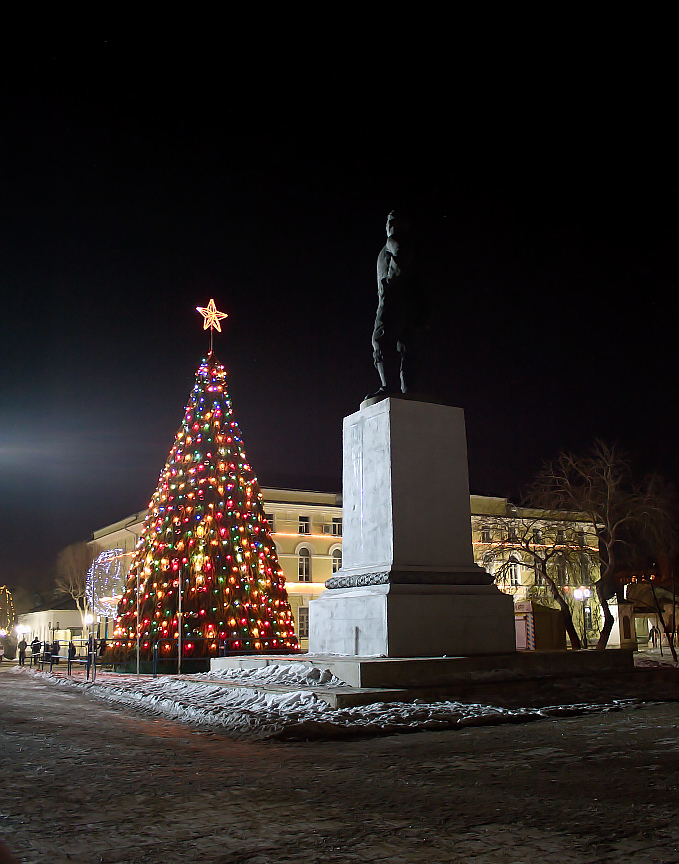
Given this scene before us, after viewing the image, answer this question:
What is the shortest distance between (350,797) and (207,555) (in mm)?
18554

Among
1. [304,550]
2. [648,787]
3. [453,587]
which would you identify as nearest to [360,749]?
[648,787]

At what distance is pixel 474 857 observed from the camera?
4266 millimetres

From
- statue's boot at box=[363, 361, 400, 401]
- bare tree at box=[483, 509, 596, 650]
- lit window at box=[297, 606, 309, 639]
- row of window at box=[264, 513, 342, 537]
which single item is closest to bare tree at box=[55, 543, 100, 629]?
row of window at box=[264, 513, 342, 537]

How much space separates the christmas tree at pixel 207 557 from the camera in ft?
75.7

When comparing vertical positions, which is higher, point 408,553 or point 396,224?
point 396,224

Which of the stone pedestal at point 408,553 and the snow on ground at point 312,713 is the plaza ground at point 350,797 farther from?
the stone pedestal at point 408,553

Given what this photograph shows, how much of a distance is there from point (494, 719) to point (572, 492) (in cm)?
1978

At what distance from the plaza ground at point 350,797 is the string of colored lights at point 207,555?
13.8 metres

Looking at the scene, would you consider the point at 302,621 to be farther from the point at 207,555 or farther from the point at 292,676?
the point at 292,676

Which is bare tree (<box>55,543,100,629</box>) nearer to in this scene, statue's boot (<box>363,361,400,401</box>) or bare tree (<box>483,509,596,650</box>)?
bare tree (<box>483,509,596,650</box>)

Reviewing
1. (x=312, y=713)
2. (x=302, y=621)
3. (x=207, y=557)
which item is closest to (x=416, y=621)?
(x=312, y=713)

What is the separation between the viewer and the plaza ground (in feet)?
14.6

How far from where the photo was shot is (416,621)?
41.0 feet

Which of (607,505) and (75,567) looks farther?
(75,567)
